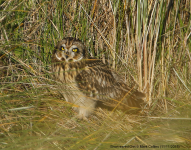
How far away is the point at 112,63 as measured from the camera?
3.63 meters

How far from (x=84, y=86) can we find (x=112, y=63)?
0.84 meters

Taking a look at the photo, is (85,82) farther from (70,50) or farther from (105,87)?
(70,50)

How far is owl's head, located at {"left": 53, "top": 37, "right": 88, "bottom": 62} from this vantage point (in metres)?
2.92

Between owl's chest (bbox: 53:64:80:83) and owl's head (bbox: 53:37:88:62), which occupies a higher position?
owl's head (bbox: 53:37:88:62)

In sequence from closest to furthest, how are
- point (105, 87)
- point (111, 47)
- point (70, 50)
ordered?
1. point (70, 50)
2. point (105, 87)
3. point (111, 47)

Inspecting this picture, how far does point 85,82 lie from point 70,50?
17.5 inches

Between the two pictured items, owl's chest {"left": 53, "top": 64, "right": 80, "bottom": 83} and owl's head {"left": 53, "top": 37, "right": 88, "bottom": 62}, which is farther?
owl's chest {"left": 53, "top": 64, "right": 80, "bottom": 83}

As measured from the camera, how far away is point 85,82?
298cm

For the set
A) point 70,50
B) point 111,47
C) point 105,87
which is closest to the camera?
point 70,50

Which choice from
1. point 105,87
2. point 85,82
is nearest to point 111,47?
point 105,87

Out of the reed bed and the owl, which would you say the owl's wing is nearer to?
the owl

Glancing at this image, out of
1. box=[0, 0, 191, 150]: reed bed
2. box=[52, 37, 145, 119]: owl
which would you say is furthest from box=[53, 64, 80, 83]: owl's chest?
box=[0, 0, 191, 150]: reed bed

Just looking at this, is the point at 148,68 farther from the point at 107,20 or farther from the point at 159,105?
the point at 107,20

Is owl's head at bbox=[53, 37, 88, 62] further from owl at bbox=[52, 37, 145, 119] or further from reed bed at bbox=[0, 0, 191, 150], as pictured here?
reed bed at bbox=[0, 0, 191, 150]
